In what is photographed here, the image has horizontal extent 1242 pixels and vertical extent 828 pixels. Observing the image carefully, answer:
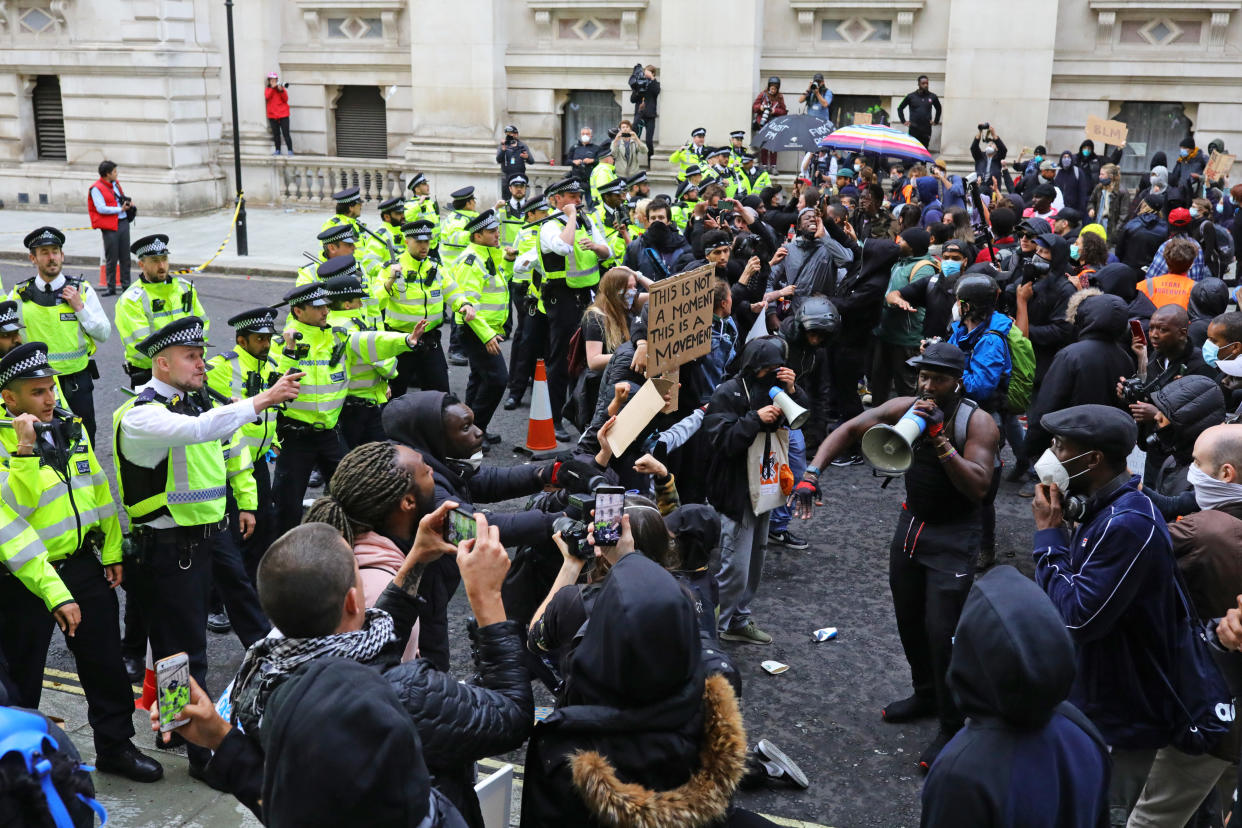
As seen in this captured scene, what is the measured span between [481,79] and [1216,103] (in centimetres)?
1389

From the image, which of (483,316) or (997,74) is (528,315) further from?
(997,74)

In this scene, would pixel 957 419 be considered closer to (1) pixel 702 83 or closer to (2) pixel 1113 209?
(2) pixel 1113 209

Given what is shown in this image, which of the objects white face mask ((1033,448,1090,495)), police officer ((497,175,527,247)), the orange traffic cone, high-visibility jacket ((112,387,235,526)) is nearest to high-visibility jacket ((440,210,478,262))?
the orange traffic cone

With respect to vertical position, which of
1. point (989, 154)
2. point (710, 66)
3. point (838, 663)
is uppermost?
point (710, 66)

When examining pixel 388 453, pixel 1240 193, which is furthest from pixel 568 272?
pixel 1240 193

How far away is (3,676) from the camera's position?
15.1 feet

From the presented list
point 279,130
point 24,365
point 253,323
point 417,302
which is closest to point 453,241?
point 417,302

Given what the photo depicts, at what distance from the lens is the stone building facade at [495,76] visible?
68.9ft

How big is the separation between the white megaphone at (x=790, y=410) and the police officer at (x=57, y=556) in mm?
3401

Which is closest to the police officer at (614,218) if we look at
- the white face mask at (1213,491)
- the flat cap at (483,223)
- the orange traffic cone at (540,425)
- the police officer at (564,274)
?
the police officer at (564,274)

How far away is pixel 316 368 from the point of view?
7.47 m

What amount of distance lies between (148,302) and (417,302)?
85.6 inches

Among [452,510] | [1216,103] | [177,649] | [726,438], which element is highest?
[1216,103]

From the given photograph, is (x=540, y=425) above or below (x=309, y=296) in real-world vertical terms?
below
